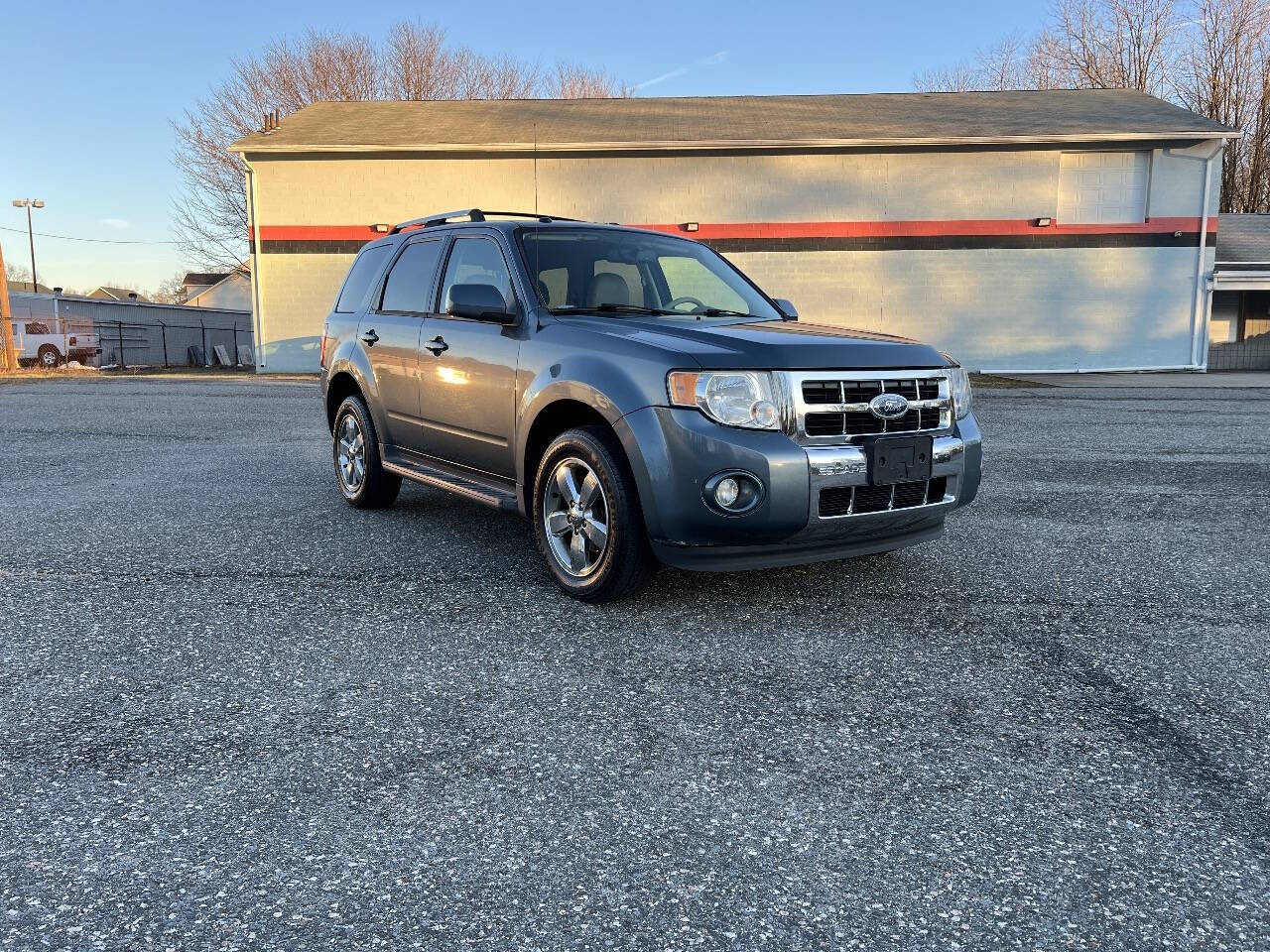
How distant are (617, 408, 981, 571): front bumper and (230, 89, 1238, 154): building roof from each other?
2056cm

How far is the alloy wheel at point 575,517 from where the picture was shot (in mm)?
4352

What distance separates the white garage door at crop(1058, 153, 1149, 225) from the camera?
76.1ft

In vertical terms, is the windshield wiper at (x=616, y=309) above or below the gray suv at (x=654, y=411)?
above

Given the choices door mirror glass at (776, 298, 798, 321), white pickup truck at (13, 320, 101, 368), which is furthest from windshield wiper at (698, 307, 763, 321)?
white pickup truck at (13, 320, 101, 368)

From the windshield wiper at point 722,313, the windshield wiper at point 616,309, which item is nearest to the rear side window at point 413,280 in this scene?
the windshield wiper at point 616,309

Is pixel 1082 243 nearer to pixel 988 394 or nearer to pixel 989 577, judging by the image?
pixel 988 394

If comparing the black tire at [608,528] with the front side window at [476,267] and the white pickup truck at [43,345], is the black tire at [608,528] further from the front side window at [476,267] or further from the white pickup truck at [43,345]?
the white pickup truck at [43,345]

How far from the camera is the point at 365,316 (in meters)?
6.51

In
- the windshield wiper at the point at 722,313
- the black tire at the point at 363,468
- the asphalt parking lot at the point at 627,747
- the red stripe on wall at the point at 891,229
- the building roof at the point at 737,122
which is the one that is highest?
the building roof at the point at 737,122

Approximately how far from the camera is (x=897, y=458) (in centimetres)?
416

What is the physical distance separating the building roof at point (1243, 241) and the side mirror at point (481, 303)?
25355mm

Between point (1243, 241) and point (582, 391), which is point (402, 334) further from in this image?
point (1243, 241)

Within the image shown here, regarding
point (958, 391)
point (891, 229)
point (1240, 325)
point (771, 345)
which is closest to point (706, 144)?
point (891, 229)

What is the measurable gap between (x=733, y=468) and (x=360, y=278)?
3973 mm
